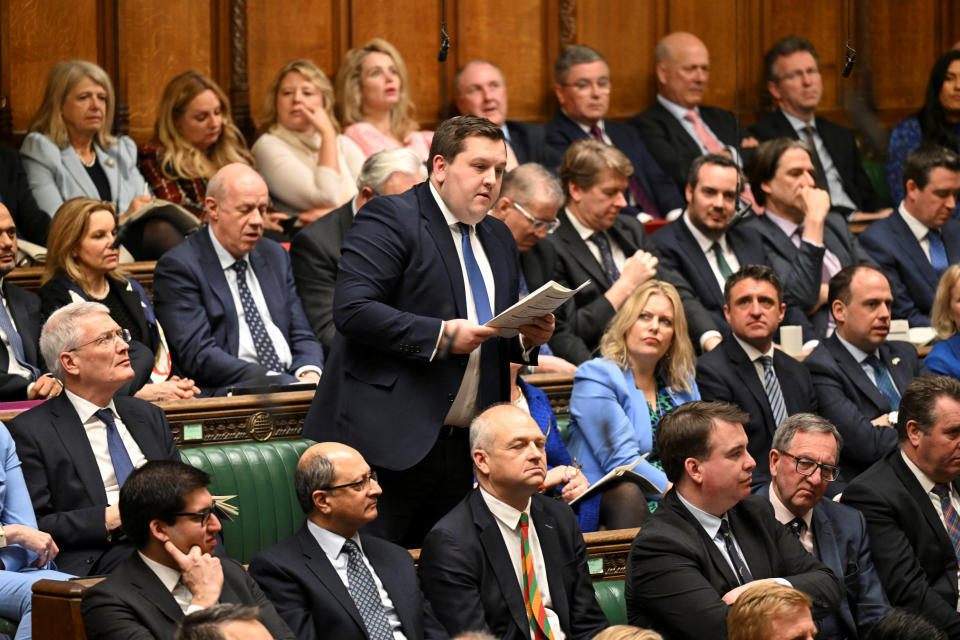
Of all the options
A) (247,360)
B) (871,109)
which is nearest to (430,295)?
(247,360)

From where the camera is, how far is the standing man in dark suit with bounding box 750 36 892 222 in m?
6.46

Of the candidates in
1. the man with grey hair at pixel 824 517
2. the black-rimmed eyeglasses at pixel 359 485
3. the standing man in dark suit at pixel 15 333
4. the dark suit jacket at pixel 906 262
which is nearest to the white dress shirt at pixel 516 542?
the black-rimmed eyeglasses at pixel 359 485

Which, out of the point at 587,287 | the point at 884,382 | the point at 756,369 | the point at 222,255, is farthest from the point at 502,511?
the point at 884,382

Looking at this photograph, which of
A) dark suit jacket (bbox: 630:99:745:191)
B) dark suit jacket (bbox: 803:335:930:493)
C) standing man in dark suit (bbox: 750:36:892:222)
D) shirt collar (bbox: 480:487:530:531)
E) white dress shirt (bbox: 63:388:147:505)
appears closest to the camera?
shirt collar (bbox: 480:487:530:531)

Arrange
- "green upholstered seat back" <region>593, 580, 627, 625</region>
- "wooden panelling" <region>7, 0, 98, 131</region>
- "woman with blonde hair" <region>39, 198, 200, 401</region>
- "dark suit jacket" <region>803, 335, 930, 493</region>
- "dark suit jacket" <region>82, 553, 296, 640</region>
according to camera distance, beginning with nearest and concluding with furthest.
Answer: "dark suit jacket" <region>82, 553, 296, 640</region>
"green upholstered seat back" <region>593, 580, 627, 625</region>
"woman with blonde hair" <region>39, 198, 200, 401</region>
"dark suit jacket" <region>803, 335, 930, 493</region>
"wooden panelling" <region>7, 0, 98, 131</region>

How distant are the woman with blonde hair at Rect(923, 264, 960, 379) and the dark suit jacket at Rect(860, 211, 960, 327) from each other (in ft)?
1.73

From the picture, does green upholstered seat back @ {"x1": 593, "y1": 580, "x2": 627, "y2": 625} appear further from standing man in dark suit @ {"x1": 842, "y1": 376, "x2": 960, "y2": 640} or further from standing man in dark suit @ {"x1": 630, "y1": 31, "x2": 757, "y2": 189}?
standing man in dark suit @ {"x1": 630, "y1": 31, "x2": 757, "y2": 189}

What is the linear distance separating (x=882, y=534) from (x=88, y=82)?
2.95 meters

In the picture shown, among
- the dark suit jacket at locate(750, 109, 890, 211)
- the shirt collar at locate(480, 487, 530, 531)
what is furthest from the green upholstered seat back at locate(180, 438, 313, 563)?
the dark suit jacket at locate(750, 109, 890, 211)

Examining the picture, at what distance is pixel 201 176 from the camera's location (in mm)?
5332

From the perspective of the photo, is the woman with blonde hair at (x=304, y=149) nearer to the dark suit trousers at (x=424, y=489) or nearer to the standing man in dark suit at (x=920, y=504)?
the dark suit trousers at (x=424, y=489)

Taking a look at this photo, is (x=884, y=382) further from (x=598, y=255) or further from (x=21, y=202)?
(x=21, y=202)

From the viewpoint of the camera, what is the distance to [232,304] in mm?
4473

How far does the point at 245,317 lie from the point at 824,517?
→ 5.86 feet
